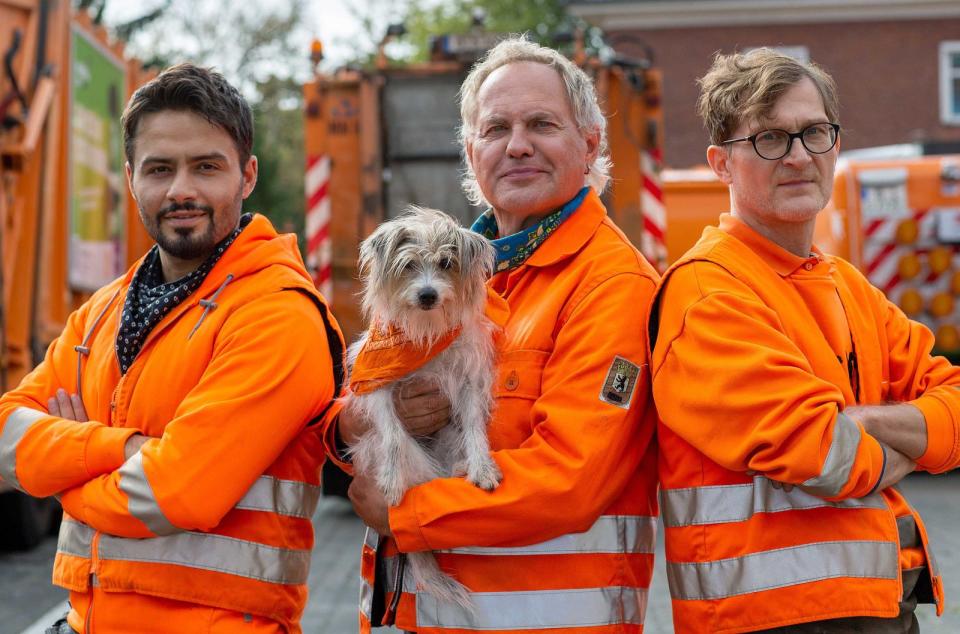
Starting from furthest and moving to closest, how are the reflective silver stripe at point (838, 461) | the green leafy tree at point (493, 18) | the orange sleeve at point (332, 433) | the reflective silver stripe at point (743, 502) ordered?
the green leafy tree at point (493, 18), the orange sleeve at point (332, 433), the reflective silver stripe at point (743, 502), the reflective silver stripe at point (838, 461)

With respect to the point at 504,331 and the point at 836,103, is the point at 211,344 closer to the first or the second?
the point at 504,331

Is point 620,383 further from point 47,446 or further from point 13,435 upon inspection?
point 13,435

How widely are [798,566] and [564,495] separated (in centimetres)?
54

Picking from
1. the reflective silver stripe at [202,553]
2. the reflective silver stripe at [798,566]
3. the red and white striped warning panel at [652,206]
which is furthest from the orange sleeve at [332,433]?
the red and white striped warning panel at [652,206]

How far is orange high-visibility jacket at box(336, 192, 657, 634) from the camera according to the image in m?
2.47

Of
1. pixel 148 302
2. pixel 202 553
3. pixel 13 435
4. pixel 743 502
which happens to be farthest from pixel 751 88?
pixel 13 435

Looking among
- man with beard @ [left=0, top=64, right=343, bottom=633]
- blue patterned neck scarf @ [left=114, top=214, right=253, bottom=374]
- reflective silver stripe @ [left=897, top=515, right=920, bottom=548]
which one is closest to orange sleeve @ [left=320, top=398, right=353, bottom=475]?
man with beard @ [left=0, top=64, right=343, bottom=633]

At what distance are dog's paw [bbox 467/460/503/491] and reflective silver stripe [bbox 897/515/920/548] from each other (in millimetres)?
964

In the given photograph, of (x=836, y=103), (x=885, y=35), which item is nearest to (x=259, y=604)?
(x=836, y=103)

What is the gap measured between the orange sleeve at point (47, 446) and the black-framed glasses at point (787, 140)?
1705 millimetres

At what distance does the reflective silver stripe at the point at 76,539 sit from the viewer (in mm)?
2639

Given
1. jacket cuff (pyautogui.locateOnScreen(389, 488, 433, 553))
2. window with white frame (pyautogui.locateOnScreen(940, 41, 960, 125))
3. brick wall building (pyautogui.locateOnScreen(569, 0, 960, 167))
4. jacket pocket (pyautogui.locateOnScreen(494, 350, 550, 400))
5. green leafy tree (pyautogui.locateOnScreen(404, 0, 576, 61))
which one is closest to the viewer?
jacket cuff (pyautogui.locateOnScreen(389, 488, 433, 553))

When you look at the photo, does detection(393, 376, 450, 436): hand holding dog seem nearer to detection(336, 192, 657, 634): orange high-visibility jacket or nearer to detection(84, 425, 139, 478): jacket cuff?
detection(336, 192, 657, 634): orange high-visibility jacket

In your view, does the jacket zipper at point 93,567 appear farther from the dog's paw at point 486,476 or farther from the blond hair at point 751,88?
the blond hair at point 751,88
